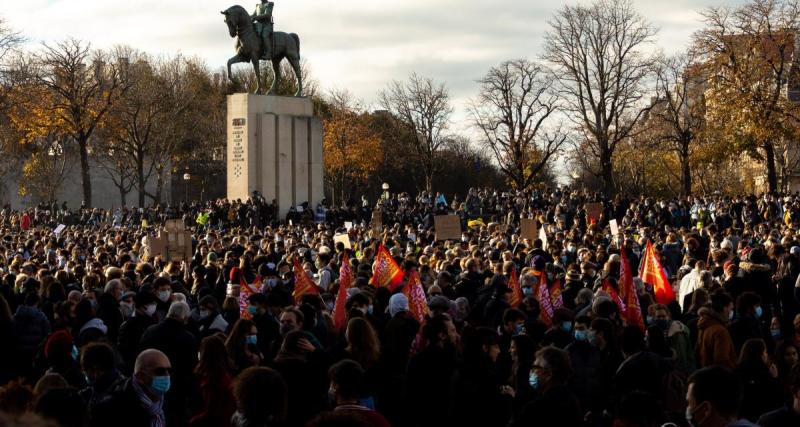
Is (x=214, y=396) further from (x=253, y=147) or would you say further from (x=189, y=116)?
(x=189, y=116)

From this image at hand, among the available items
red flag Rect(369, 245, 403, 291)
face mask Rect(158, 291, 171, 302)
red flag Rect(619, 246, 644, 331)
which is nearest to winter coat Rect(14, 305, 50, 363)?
face mask Rect(158, 291, 171, 302)

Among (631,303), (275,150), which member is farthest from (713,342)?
(275,150)

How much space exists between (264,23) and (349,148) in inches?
1439

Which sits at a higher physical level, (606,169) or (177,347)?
(606,169)

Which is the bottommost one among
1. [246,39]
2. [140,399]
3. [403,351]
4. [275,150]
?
[403,351]

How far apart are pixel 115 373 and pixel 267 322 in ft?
10.7

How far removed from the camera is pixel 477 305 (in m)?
13.4

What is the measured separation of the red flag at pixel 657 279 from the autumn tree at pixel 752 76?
36064 millimetres

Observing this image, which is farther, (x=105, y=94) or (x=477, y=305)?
(x=105, y=94)

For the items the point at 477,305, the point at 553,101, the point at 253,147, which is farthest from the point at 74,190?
the point at 477,305

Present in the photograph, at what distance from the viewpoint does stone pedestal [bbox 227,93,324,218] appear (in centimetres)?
4784

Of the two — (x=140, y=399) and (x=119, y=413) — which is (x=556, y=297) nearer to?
(x=140, y=399)

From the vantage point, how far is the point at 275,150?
160 ft

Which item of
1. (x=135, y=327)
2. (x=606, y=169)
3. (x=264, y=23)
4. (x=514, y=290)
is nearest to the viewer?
(x=135, y=327)
